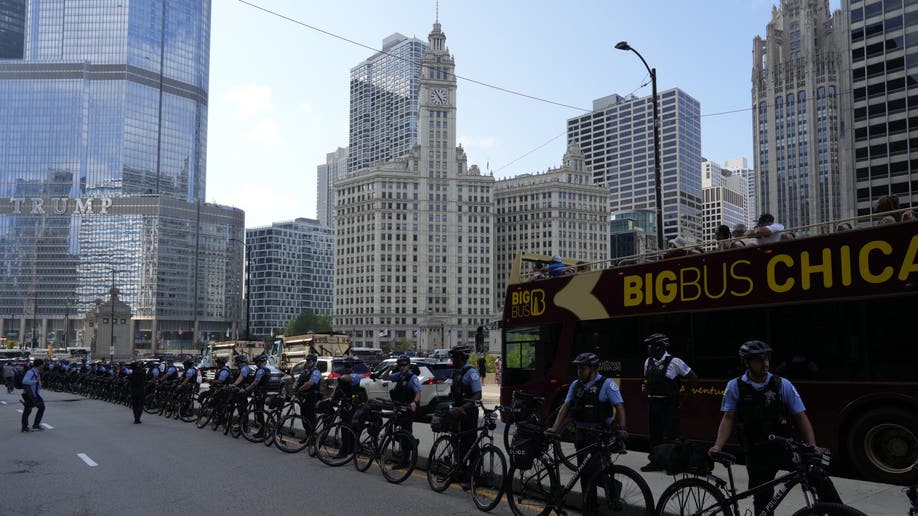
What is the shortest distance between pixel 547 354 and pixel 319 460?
546cm

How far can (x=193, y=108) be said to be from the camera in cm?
18400

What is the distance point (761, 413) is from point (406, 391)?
6.35 m

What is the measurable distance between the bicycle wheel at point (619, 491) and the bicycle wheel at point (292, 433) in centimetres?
779

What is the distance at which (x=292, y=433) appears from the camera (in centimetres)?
1455

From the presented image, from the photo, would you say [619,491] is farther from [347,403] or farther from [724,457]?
[347,403]

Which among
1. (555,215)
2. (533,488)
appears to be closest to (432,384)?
(533,488)

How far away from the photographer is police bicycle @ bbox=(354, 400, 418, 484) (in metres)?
11.1

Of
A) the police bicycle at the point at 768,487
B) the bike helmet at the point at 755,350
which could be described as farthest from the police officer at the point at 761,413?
the police bicycle at the point at 768,487

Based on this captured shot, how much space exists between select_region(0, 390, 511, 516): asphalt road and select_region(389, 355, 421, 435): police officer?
0.91 meters

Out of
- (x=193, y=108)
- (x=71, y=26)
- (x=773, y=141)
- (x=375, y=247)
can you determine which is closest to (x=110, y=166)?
(x=193, y=108)

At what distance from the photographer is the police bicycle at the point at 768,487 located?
5383 millimetres

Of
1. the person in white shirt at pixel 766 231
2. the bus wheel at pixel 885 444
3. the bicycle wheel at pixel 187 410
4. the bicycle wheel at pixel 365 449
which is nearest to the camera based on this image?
the bus wheel at pixel 885 444

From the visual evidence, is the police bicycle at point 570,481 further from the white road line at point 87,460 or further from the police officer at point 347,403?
the white road line at point 87,460

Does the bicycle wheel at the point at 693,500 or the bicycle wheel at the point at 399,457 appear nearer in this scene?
the bicycle wheel at the point at 693,500
